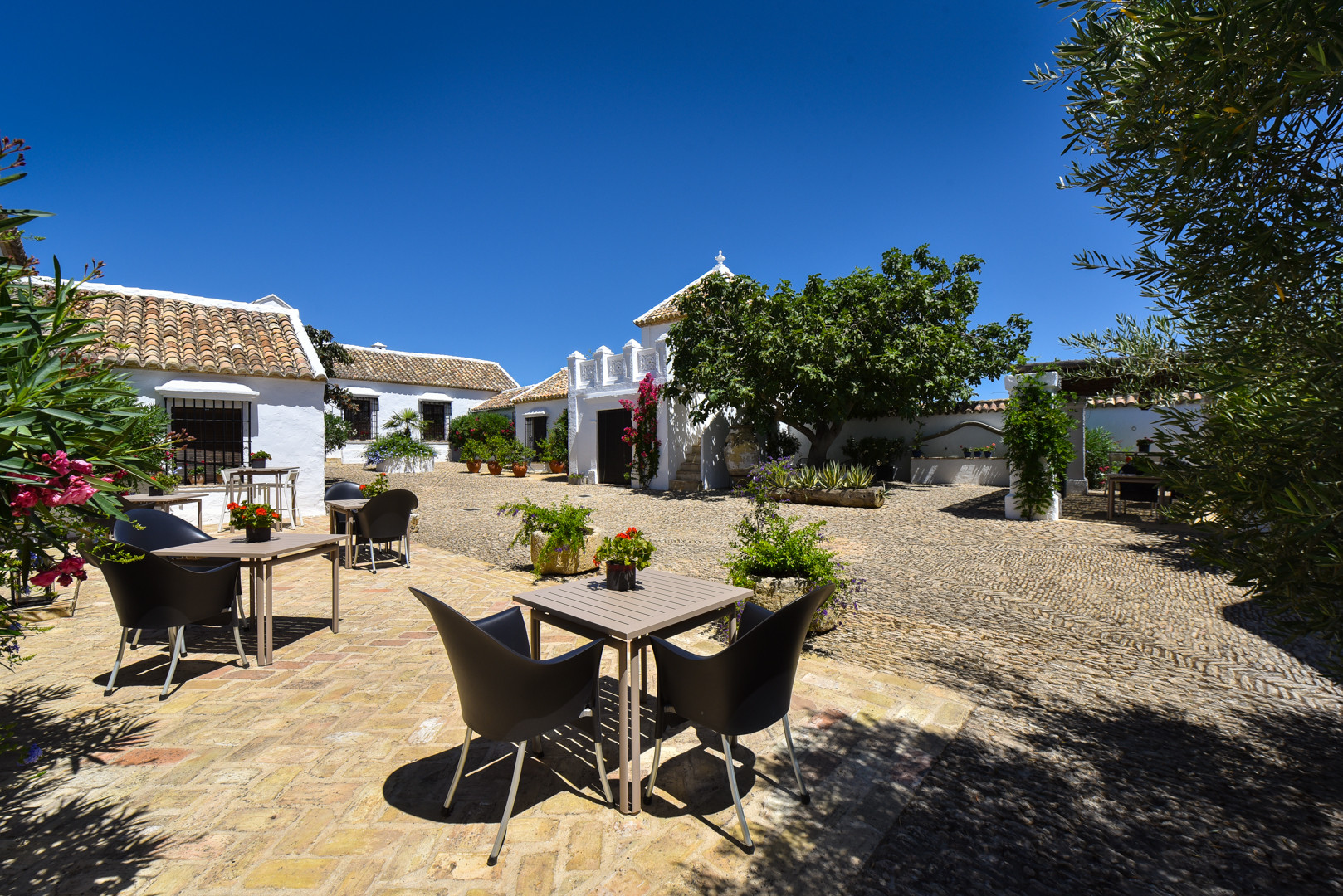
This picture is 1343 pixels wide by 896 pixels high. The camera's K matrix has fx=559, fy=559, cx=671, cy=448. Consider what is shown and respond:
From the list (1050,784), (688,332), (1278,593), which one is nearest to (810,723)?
(1050,784)

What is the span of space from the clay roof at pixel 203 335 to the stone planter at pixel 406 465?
9947mm

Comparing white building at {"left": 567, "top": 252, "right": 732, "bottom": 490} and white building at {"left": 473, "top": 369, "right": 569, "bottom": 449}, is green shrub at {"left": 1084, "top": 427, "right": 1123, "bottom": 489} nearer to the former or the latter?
white building at {"left": 567, "top": 252, "right": 732, "bottom": 490}

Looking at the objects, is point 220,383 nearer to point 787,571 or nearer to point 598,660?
point 787,571

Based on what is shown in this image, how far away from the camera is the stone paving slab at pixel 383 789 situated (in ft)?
6.98

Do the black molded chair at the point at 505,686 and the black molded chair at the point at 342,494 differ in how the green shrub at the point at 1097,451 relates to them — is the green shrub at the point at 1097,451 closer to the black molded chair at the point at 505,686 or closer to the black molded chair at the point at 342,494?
the black molded chair at the point at 505,686

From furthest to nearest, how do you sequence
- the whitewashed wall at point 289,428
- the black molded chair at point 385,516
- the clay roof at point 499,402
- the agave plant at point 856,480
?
1. the clay roof at point 499,402
2. the agave plant at point 856,480
3. the whitewashed wall at point 289,428
4. the black molded chair at point 385,516

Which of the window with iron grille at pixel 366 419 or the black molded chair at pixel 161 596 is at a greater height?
the window with iron grille at pixel 366 419

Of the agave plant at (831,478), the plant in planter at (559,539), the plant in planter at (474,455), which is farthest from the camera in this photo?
the plant in planter at (474,455)

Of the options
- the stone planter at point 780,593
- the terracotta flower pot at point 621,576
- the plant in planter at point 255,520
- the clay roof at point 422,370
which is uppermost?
the clay roof at point 422,370

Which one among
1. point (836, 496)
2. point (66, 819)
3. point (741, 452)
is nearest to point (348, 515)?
point (66, 819)

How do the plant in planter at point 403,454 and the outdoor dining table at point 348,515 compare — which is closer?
the outdoor dining table at point 348,515

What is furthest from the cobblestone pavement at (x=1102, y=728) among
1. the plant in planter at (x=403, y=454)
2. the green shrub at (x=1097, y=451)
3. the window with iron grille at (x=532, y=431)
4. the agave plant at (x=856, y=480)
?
the window with iron grille at (x=532, y=431)

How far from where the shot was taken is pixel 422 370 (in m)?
30.3

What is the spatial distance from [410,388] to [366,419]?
2580 mm
